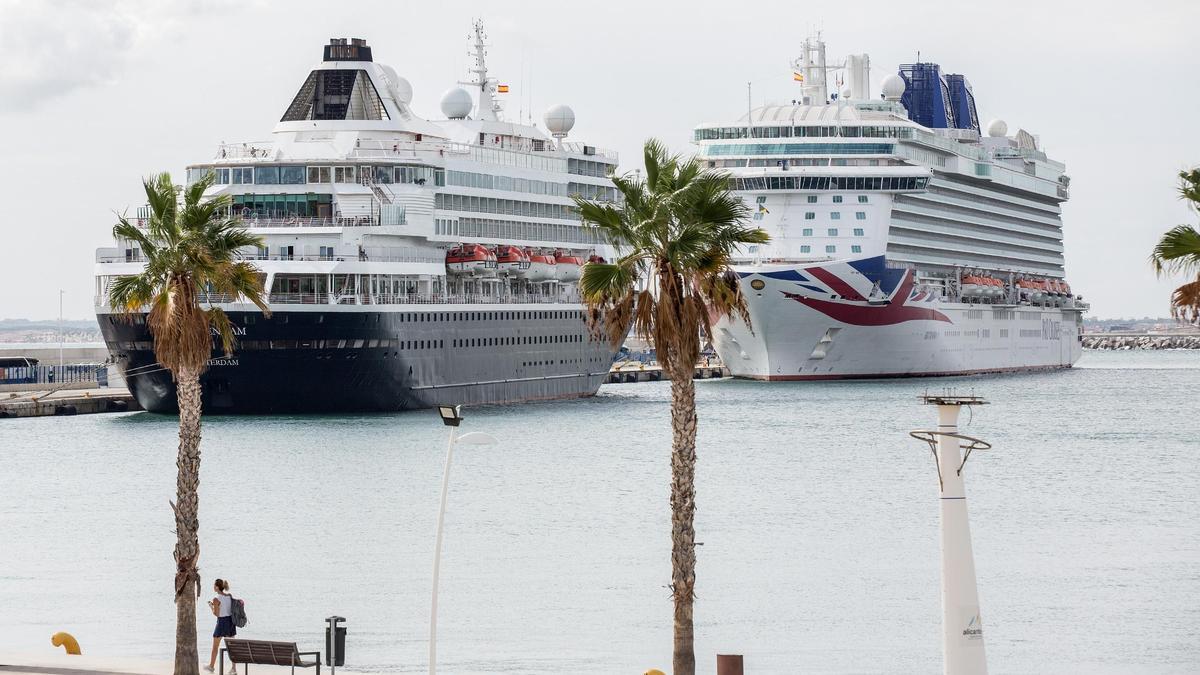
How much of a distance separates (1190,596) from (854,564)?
662cm

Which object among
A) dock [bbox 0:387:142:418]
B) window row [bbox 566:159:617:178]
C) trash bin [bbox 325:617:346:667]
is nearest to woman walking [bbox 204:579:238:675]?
trash bin [bbox 325:617:346:667]

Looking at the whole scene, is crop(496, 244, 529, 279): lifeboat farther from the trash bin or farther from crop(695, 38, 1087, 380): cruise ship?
the trash bin

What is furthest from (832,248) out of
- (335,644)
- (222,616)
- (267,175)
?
(335,644)

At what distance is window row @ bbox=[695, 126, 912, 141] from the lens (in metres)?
98.0

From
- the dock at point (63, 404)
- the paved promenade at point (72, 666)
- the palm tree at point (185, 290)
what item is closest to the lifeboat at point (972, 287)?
the dock at point (63, 404)

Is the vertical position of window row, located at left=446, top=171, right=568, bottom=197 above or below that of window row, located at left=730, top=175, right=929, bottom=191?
below

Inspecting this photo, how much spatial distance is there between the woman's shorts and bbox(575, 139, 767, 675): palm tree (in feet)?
20.3

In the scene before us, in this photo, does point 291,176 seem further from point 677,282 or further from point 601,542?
point 677,282

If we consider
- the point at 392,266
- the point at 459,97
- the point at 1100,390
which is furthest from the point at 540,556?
the point at 1100,390

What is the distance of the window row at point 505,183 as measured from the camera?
76.9 metres

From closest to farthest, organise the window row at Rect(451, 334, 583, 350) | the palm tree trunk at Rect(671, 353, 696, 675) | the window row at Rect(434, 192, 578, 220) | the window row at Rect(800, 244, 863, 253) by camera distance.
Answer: the palm tree trunk at Rect(671, 353, 696, 675) → the window row at Rect(451, 334, 583, 350) → the window row at Rect(434, 192, 578, 220) → the window row at Rect(800, 244, 863, 253)

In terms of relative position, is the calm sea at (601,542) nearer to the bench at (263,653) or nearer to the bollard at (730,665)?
the bench at (263,653)

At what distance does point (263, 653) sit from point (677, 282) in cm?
682

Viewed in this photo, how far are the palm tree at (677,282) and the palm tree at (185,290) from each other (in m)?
5.38
